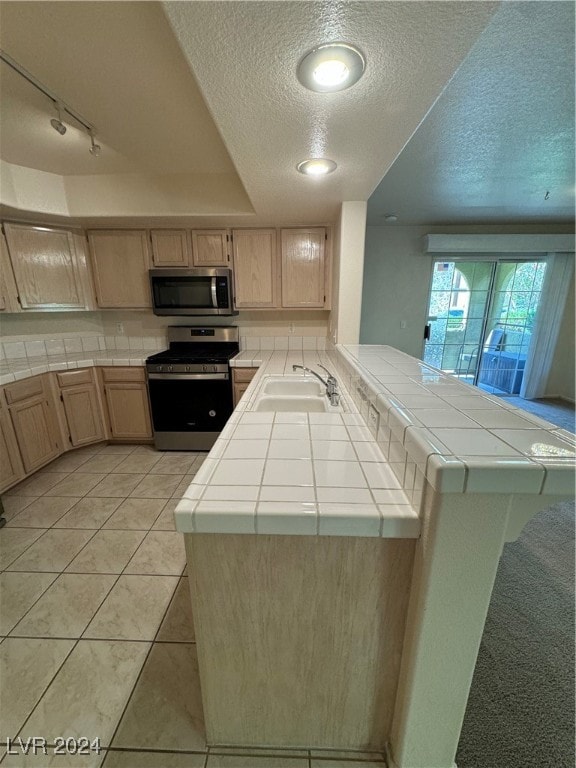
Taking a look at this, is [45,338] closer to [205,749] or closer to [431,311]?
[205,749]

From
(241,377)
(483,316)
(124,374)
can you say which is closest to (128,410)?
(124,374)

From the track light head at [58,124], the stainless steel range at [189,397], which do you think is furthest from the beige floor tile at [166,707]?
the track light head at [58,124]

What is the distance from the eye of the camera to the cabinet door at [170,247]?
290 centimetres

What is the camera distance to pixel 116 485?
8.00 ft

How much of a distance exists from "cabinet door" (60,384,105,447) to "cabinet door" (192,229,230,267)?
1.65 m

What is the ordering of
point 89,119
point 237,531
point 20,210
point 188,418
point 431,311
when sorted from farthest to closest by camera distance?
1. point 431,311
2. point 188,418
3. point 20,210
4. point 89,119
5. point 237,531

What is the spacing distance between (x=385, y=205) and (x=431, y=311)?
5.89 ft

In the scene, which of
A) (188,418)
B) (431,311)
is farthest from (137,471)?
(431,311)

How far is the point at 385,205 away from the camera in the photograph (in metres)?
3.28

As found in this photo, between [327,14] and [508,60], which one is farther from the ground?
[508,60]

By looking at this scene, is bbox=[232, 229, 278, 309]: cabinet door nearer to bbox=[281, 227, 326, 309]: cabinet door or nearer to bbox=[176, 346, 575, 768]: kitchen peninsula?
bbox=[281, 227, 326, 309]: cabinet door

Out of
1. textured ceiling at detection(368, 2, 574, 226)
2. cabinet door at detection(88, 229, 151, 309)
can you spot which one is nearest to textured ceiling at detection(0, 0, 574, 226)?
textured ceiling at detection(368, 2, 574, 226)

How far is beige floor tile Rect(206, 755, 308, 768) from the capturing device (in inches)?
37.2

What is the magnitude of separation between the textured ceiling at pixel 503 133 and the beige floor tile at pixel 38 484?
12.3 feet
